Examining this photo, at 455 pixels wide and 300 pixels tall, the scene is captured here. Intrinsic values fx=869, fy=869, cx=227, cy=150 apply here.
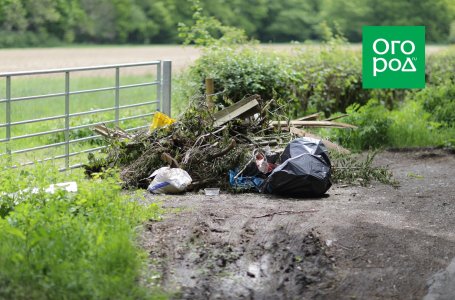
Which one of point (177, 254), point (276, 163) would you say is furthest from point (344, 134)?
point (177, 254)

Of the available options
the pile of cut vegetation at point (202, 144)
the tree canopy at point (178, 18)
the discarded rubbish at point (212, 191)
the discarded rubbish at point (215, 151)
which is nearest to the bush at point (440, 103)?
the pile of cut vegetation at point (202, 144)

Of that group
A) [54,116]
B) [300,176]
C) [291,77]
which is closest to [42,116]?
[54,116]

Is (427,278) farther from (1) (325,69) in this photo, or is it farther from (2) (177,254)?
(1) (325,69)

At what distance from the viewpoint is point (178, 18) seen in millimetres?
47094

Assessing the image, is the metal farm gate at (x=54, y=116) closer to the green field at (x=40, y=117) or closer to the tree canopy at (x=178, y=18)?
the green field at (x=40, y=117)

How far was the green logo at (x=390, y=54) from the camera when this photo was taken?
19031 millimetres

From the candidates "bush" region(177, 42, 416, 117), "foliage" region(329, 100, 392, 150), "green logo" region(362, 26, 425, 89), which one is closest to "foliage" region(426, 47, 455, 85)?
"green logo" region(362, 26, 425, 89)

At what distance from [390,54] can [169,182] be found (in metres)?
9.42

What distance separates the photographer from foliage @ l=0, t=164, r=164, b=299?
21.2 feet

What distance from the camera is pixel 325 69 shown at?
18344 millimetres

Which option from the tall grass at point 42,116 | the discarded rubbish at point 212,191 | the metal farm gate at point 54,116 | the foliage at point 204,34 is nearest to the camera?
the discarded rubbish at point 212,191

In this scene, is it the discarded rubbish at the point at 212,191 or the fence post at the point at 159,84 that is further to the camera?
the fence post at the point at 159,84

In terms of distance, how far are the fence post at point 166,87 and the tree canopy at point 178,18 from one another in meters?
23.2

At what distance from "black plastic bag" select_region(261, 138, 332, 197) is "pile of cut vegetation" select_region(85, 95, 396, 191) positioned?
0.57 meters
